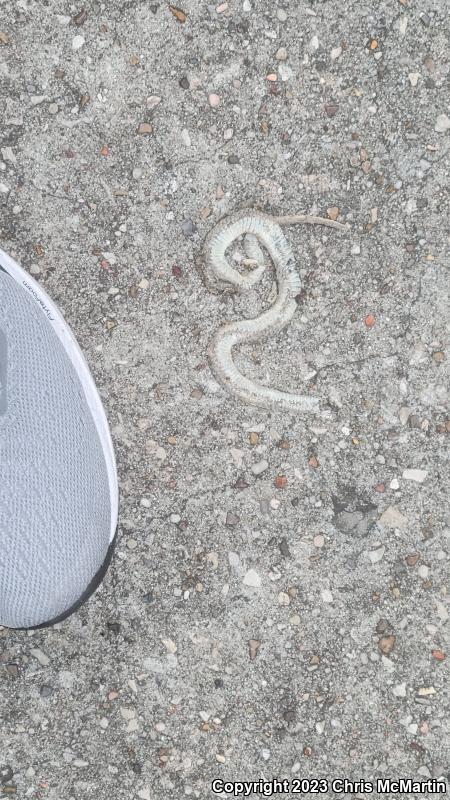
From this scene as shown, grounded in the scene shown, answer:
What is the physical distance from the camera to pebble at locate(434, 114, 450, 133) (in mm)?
1933

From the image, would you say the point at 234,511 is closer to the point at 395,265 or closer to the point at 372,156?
the point at 395,265

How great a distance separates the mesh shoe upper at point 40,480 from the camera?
1.65 metres

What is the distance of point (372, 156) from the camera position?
6.40 feet

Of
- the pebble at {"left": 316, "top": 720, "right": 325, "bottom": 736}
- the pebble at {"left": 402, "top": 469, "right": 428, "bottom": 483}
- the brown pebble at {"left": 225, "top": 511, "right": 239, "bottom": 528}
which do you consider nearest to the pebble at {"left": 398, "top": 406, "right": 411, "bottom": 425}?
the pebble at {"left": 402, "top": 469, "right": 428, "bottom": 483}

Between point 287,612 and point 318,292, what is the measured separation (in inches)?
39.4

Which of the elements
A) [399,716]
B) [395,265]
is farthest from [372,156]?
[399,716]

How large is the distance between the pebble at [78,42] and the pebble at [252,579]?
5.58ft

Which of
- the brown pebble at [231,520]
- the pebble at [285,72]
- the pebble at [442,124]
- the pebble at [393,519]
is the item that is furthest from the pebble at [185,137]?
the pebble at [393,519]

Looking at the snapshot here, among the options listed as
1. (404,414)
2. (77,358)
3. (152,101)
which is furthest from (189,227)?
(404,414)

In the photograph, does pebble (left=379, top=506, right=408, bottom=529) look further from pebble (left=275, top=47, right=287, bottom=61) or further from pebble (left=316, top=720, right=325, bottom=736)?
pebble (left=275, top=47, right=287, bottom=61)

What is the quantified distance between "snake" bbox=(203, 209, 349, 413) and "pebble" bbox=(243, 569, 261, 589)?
20.6 inches

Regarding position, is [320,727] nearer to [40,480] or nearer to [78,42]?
[40,480]

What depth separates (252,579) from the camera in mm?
1978

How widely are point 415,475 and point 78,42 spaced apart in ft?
5.53
